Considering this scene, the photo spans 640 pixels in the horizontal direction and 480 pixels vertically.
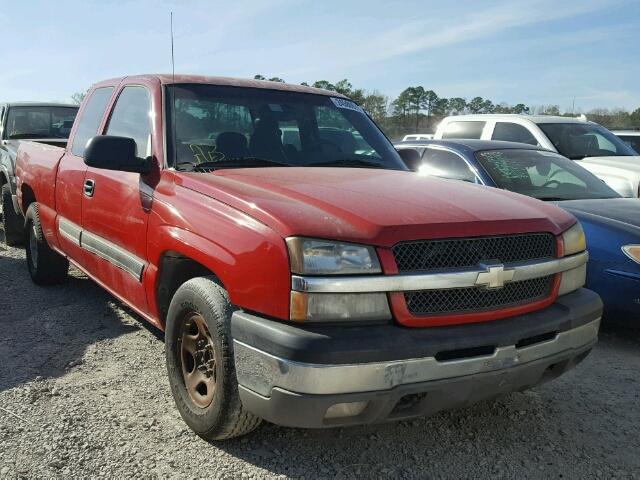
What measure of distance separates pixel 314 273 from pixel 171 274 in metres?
1.15

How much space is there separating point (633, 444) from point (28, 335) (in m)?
3.87

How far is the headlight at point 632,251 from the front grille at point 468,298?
2003mm

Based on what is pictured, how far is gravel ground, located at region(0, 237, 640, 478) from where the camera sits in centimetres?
273

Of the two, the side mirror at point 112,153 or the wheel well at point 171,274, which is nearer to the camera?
the wheel well at point 171,274

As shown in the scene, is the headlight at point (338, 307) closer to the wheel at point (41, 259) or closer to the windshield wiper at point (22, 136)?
the wheel at point (41, 259)

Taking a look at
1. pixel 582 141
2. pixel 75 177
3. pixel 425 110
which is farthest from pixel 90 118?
pixel 425 110

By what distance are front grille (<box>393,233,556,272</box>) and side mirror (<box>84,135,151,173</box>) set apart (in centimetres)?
165

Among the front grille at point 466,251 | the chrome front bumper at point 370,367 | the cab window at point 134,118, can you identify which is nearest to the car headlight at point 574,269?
the front grille at point 466,251

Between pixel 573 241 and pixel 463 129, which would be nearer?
pixel 573 241

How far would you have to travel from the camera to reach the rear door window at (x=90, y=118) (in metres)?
4.53

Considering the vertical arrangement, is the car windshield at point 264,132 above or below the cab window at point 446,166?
above

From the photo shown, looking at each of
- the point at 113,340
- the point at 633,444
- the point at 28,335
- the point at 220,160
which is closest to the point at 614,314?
the point at 633,444

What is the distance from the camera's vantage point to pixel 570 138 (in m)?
8.58

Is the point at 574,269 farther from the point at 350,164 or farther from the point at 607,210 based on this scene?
the point at 607,210
